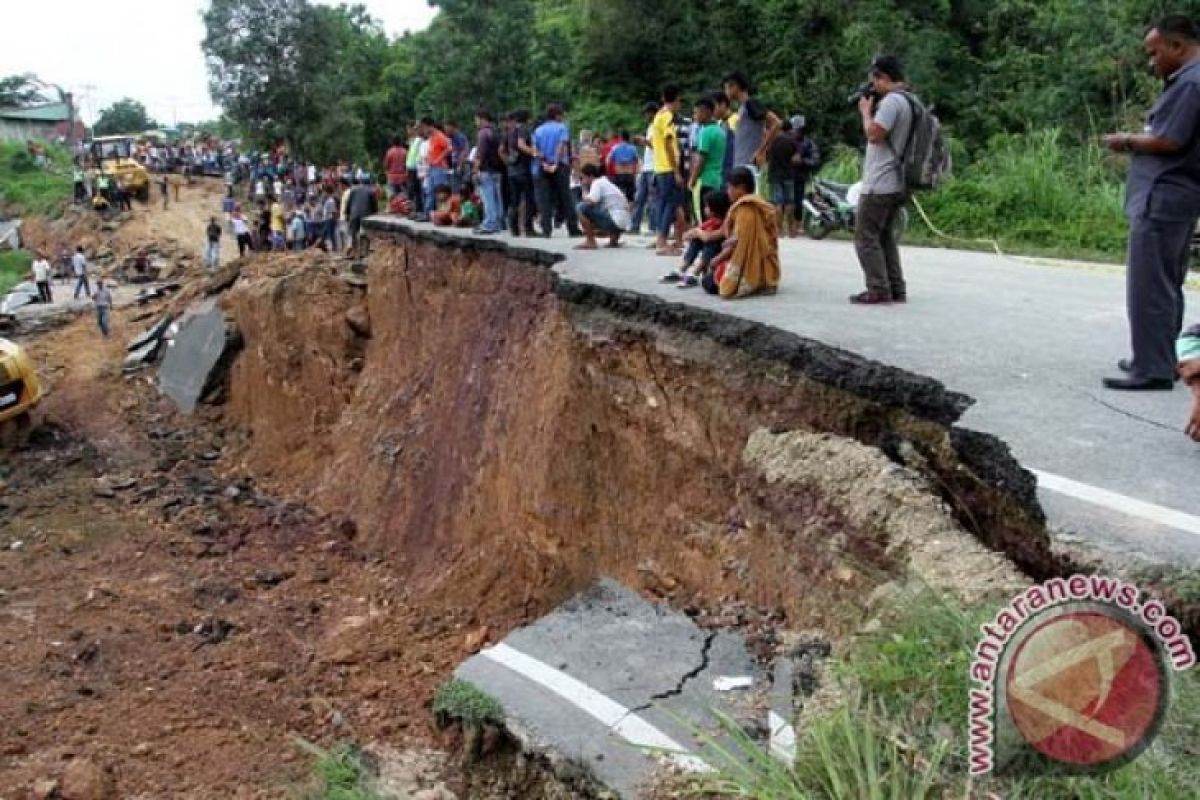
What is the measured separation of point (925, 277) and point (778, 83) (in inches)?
584

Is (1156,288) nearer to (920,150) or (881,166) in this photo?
(920,150)

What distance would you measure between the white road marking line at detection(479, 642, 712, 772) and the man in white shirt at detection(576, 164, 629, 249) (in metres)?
6.32

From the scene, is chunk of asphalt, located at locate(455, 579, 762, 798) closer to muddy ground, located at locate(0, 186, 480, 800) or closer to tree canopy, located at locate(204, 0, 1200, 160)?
muddy ground, located at locate(0, 186, 480, 800)

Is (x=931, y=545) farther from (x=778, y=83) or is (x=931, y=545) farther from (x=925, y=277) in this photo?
(x=778, y=83)

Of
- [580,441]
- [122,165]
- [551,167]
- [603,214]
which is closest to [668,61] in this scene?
[551,167]

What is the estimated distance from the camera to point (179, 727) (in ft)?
24.6

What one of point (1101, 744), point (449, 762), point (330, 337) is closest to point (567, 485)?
point (449, 762)

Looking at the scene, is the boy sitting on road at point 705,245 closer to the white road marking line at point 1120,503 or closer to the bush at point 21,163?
the white road marking line at point 1120,503

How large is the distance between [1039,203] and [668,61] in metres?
14.5

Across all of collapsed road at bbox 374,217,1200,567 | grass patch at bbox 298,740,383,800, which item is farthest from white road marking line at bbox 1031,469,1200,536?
grass patch at bbox 298,740,383,800

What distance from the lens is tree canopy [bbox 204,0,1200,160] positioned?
16.5 m

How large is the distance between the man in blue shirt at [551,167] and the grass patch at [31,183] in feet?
115

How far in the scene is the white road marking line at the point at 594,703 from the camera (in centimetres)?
447

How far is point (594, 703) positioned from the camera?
499 cm
